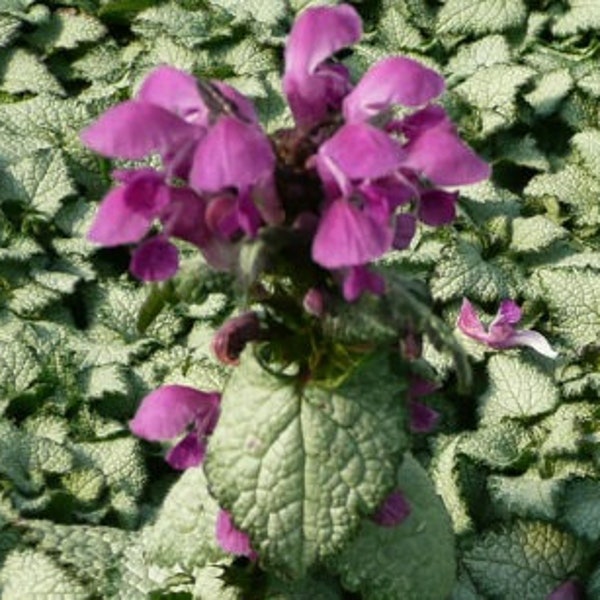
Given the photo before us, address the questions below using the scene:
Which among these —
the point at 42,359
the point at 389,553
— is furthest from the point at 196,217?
the point at 42,359

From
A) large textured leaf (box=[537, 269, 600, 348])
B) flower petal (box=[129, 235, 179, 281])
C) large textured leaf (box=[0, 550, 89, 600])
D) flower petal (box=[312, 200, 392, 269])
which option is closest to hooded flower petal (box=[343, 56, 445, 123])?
flower petal (box=[312, 200, 392, 269])

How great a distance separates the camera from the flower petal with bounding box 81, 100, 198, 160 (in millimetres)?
1213

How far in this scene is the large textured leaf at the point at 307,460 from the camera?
1.33 m

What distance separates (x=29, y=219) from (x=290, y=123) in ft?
1.92

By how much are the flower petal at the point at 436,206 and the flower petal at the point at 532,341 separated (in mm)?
968

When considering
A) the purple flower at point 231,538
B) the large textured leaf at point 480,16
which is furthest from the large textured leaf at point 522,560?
the large textured leaf at point 480,16

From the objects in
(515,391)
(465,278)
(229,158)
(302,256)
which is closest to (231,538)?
(302,256)

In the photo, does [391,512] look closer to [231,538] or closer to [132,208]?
[231,538]

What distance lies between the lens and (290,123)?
2.78m

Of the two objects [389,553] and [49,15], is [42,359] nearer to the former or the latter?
Result: [389,553]

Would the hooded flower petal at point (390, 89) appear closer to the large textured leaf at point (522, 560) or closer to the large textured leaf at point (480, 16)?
the large textured leaf at point (522, 560)

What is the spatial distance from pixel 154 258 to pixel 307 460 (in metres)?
0.26

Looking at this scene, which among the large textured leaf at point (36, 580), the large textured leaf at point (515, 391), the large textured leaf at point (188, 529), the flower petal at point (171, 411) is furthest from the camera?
the large textured leaf at point (515, 391)

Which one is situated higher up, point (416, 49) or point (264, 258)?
point (264, 258)
